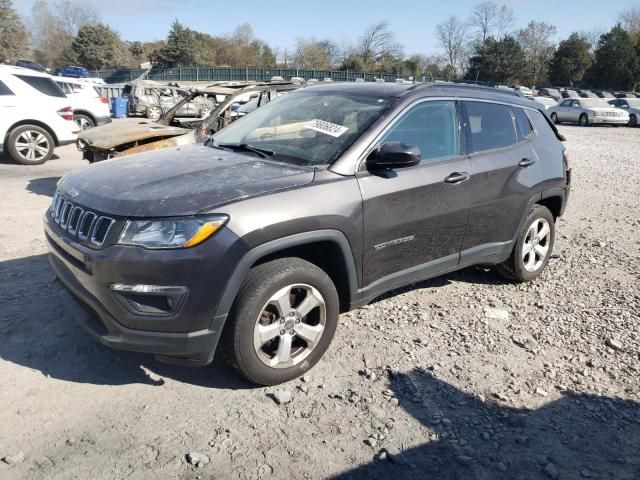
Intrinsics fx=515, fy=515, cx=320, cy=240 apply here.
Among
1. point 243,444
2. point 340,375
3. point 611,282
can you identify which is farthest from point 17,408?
point 611,282

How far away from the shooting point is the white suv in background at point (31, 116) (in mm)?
9672

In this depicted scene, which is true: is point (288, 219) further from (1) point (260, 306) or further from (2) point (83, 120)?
(2) point (83, 120)

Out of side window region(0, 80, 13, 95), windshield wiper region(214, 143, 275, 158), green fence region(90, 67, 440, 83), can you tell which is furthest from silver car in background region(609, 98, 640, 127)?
windshield wiper region(214, 143, 275, 158)

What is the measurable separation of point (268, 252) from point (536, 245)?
10.3 feet

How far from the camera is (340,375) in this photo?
3.33 metres

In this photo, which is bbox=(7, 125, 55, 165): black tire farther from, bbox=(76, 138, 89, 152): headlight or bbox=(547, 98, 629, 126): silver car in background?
bbox=(547, 98, 629, 126): silver car in background

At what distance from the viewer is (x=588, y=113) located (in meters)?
26.9

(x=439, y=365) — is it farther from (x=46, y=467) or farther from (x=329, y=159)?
(x=46, y=467)

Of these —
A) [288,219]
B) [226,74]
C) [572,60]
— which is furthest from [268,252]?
[572,60]

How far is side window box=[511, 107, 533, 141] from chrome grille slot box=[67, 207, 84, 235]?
366 centimetres

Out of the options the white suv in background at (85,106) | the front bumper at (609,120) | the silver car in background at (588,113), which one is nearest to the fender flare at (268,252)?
the white suv in background at (85,106)

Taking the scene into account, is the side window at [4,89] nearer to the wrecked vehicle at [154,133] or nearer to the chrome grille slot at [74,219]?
the wrecked vehicle at [154,133]

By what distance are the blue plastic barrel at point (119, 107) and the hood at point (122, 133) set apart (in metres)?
16.1

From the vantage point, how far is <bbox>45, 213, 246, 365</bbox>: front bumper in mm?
2646
